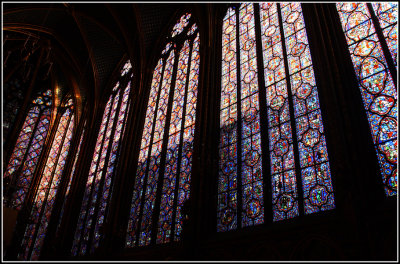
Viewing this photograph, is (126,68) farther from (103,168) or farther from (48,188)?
(48,188)

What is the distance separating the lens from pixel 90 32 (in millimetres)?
14164

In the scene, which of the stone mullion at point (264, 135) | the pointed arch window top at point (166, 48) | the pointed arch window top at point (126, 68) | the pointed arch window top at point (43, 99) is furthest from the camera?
the pointed arch window top at point (43, 99)

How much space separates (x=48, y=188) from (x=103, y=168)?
407 cm

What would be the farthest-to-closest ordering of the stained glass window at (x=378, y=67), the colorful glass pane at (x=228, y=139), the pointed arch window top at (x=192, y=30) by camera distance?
the pointed arch window top at (x=192, y=30), the colorful glass pane at (x=228, y=139), the stained glass window at (x=378, y=67)

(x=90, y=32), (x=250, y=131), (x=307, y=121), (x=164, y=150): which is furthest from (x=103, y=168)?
(x=307, y=121)

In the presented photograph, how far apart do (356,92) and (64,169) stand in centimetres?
1151

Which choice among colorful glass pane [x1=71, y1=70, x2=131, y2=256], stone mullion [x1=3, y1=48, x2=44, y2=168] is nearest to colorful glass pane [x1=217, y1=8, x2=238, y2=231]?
colorful glass pane [x1=71, y1=70, x2=131, y2=256]

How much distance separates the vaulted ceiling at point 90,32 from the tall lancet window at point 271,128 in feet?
16.0

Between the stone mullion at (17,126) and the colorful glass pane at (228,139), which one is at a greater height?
the stone mullion at (17,126)

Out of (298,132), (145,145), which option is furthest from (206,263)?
(145,145)

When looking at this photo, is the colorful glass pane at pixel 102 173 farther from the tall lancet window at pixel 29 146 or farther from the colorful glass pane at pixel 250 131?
the colorful glass pane at pixel 250 131

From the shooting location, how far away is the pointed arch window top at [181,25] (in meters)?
12.4

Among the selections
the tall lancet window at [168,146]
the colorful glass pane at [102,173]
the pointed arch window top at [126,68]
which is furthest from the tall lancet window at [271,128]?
the pointed arch window top at [126,68]

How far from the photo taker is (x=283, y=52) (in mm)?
7930
